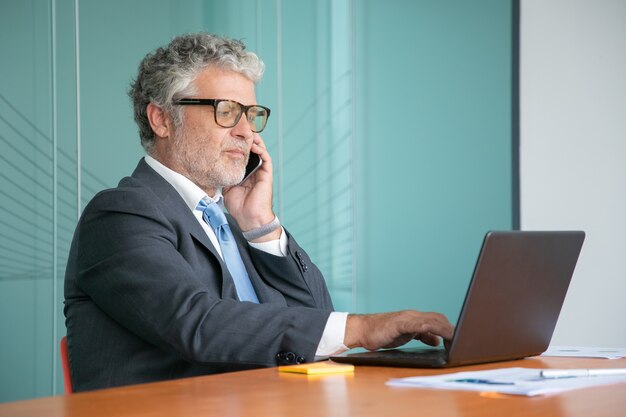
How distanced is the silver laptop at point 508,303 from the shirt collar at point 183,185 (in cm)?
76

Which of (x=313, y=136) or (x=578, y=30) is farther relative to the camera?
(x=578, y=30)

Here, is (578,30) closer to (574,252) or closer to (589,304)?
(589,304)

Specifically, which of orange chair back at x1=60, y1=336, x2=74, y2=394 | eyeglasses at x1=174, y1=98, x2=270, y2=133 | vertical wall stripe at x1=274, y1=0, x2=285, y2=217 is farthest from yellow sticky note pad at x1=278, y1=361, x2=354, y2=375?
vertical wall stripe at x1=274, y1=0, x2=285, y2=217

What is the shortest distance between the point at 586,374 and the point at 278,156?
3.00 meters

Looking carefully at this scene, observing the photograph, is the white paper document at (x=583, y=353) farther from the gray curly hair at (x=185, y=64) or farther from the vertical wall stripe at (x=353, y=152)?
the vertical wall stripe at (x=353, y=152)

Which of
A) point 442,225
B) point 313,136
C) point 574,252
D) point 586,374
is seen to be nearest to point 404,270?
point 442,225

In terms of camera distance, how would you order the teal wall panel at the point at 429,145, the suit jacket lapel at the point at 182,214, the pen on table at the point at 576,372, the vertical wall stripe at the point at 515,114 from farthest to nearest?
the vertical wall stripe at the point at 515,114
the teal wall panel at the point at 429,145
the suit jacket lapel at the point at 182,214
the pen on table at the point at 576,372

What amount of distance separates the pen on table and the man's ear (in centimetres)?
145

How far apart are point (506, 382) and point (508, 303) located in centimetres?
37

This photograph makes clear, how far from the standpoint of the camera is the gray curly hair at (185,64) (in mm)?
2689

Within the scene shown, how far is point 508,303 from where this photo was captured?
1.84 meters

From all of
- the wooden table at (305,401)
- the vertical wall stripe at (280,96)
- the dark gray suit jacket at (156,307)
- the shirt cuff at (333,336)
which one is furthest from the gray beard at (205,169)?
the vertical wall stripe at (280,96)

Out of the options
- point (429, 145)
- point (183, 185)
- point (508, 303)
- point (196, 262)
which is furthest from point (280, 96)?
point (508, 303)

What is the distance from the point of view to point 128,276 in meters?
2.04
